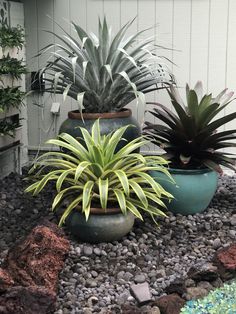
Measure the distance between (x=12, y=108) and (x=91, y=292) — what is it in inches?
93.0

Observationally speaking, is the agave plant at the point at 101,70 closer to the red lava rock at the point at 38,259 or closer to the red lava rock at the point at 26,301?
the red lava rock at the point at 38,259

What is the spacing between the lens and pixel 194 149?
4.10 metres

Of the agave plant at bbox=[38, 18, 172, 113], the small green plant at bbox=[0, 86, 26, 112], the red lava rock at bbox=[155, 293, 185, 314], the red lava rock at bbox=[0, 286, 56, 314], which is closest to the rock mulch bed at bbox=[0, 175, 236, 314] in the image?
the red lava rock at bbox=[155, 293, 185, 314]

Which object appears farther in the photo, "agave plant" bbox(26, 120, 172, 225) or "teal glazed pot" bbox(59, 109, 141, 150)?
"teal glazed pot" bbox(59, 109, 141, 150)

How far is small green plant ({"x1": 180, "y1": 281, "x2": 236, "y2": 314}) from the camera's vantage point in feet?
7.64

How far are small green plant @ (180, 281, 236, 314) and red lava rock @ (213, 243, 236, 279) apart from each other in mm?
252

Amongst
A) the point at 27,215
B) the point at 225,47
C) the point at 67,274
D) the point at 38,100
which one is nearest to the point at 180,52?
the point at 225,47

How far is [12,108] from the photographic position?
4820mm

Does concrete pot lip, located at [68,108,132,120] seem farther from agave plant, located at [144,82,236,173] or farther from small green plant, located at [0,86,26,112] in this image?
small green plant, located at [0,86,26,112]

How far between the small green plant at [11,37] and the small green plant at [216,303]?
2926 millimetres

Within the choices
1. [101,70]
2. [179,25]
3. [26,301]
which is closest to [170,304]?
[26,301]

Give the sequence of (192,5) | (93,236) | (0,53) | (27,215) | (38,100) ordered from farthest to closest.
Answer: (38,100) < (192,5) < (0,53) < (27,215) < (93,236)

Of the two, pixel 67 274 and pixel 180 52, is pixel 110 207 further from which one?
pixel 180 52

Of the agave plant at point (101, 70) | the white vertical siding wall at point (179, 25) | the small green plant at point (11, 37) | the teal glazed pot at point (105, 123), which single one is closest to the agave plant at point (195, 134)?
the teal glazed pot at point (105, 123)
